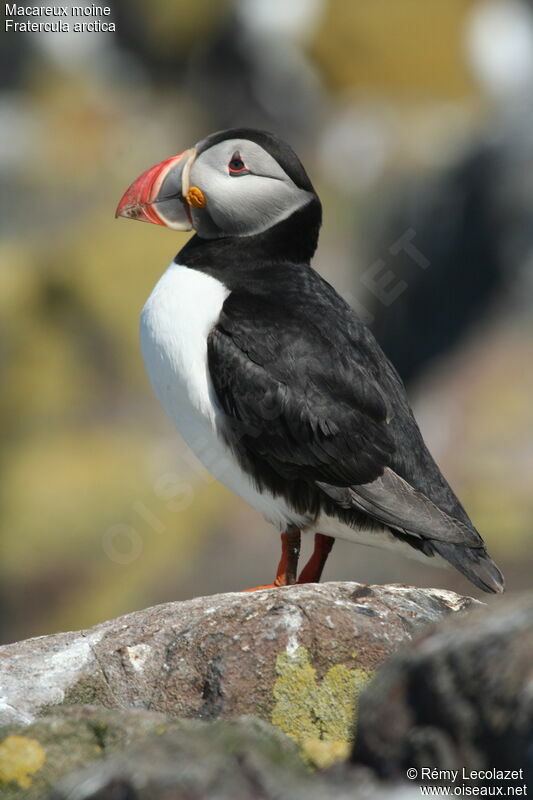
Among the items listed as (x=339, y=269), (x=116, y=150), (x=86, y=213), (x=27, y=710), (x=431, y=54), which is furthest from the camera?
(x=431, y=54)

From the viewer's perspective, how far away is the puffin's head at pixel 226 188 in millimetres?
5734

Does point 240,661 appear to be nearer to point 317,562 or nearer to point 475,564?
point 475,564

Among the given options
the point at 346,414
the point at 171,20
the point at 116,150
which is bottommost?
the point at 346,414

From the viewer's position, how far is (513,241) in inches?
490

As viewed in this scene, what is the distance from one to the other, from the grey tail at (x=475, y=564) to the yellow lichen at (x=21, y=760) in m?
2.37

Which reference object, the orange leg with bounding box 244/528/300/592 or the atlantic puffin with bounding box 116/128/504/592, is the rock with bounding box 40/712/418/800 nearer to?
the atlantic puffin with bounding box 116/128/504/592

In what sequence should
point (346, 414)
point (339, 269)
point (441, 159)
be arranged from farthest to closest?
point (441, 159)
point (339, 269)
point (346, 414)

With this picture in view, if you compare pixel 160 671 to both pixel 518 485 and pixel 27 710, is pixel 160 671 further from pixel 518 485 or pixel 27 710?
pixel 518 485

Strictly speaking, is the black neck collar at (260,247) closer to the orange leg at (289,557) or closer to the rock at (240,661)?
the orange leg at (289,557)

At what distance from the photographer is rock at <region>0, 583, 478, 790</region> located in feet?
13.7

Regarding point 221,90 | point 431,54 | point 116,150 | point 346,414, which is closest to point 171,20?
point 221,90

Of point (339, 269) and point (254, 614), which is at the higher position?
point (339, 269)

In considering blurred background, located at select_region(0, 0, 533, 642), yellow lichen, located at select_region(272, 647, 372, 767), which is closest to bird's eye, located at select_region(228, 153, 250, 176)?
yellow lichen, located at select_region(272, 647, 372, 767)

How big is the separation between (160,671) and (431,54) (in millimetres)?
20114
